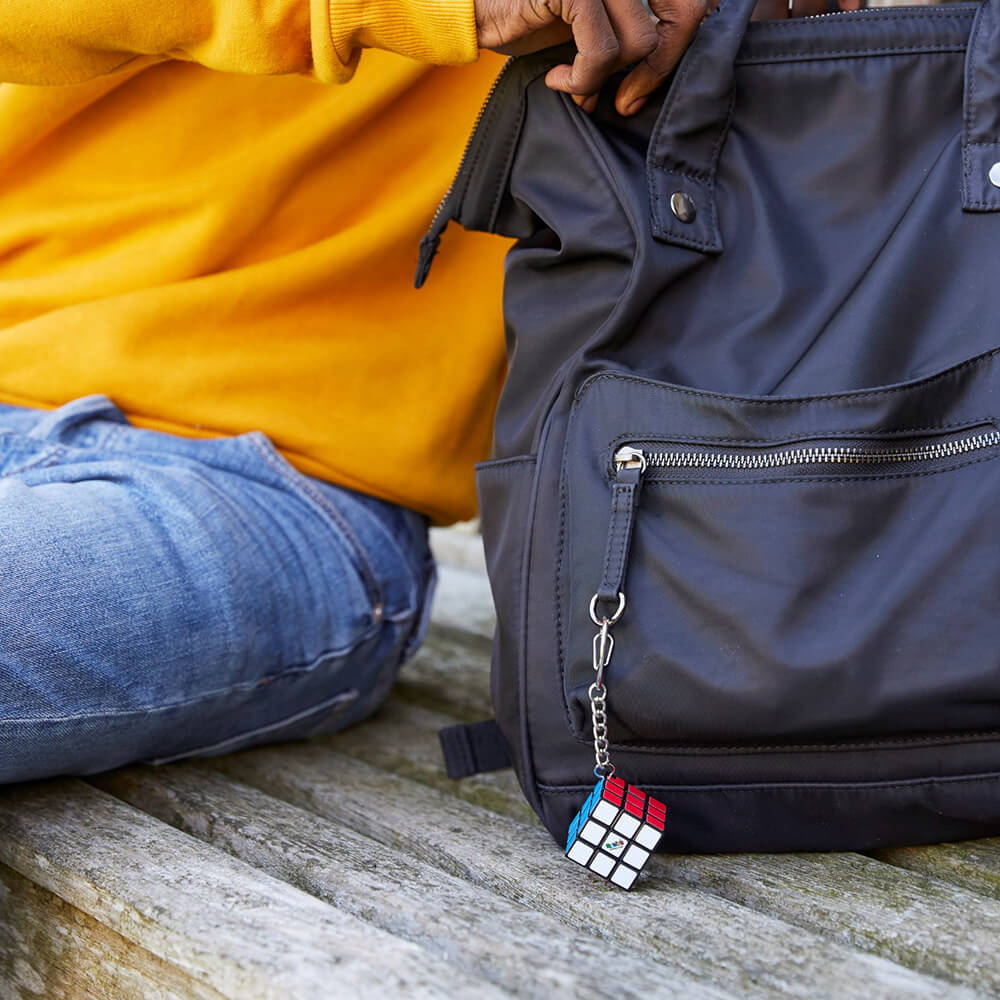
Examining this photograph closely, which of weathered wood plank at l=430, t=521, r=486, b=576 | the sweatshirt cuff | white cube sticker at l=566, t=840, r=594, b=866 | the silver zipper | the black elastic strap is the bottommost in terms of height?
weathered wood plank at l=430, t=521, r=486, b=576

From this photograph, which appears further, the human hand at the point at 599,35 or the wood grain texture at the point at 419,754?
the wood grain texture at the point at 419,754

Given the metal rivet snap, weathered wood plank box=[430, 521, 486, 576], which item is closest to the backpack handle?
the metal rivet snap

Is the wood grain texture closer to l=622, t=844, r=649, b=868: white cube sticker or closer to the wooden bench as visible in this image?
the wooden bench

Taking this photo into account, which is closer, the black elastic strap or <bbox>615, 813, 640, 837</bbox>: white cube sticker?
<bbox>615, 813, 640, 837</bbox>: white cube sticker

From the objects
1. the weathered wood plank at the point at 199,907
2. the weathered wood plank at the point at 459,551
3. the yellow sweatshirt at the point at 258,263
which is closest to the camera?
the weathered wood plank at the point at 199,907

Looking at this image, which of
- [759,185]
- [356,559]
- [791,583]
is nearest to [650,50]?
[759,185]

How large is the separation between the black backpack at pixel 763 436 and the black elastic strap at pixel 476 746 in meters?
0.12

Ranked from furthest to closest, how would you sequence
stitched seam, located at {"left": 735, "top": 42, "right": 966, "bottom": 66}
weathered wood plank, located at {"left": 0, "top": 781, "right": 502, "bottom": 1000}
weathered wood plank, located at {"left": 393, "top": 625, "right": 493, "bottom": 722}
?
weathered wood plank, located at {"left": 393, "top": 625, "right": 493, "bottom": 722}
stitched seam, located at {"left": 735, "top": 42, "right": 966, "bottom": 66}
weathered wood plank, located at {"left": 0, "top": 781, "right": 502, "bottom": 1000}

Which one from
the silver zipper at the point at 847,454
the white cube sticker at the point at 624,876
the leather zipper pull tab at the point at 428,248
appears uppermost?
the leather zipper pull tab at the point at 428,248

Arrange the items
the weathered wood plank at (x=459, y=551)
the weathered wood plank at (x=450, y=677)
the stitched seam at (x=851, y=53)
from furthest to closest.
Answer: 1. the weathered wood plank at (x=459, y=551)
2. the weathered wood plank at (x=450, y=677)
3. the stitched seam at (x=851, y=53)

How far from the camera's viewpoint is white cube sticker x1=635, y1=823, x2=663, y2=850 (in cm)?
83

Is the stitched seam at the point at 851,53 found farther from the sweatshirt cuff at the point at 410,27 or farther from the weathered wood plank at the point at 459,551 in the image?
the weathered wood plank at the point at 459,551

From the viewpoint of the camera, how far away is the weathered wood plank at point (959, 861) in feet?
2.79

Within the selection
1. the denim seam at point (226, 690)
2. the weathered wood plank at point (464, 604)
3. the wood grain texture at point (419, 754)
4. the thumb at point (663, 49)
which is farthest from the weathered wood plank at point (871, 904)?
the weathered wood plank at point (464, 604)
